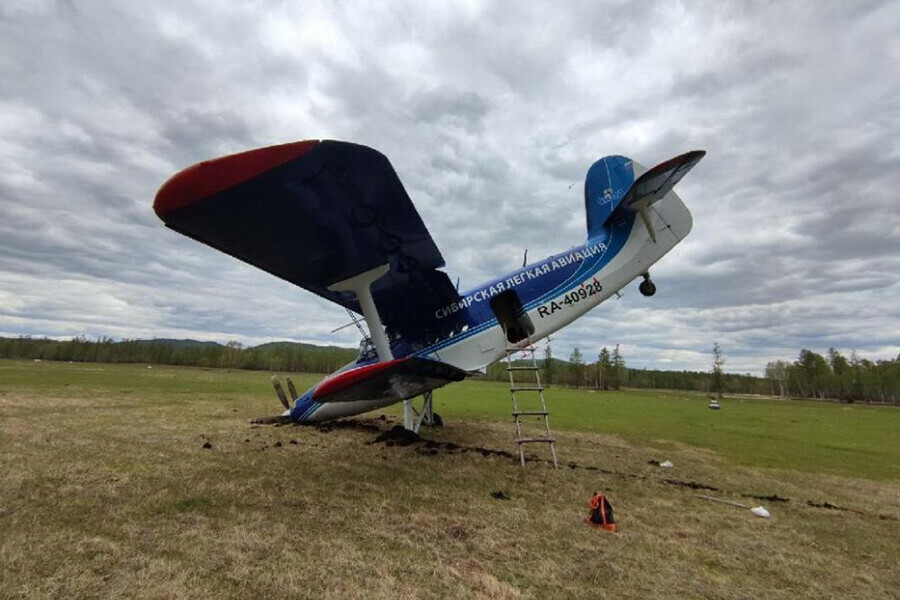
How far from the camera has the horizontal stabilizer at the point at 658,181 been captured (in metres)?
7.58

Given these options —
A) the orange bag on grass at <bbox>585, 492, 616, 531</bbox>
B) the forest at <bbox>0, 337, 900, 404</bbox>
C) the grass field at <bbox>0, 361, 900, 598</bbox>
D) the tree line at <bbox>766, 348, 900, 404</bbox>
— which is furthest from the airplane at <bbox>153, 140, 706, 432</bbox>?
the tree line at <bbox>766, 348, 900, 404</bbox>

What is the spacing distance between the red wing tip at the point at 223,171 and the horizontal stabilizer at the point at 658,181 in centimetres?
626

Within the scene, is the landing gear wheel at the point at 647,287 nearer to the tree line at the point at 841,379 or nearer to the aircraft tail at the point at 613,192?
the aircraft tail at the point at 613,192

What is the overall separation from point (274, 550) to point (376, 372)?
2732 millimetres

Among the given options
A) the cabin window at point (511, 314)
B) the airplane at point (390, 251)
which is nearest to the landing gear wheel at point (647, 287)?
the airplane at point (390, 251)

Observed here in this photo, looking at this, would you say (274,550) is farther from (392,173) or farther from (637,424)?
(637,424)

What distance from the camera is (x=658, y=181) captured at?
8.85 metres

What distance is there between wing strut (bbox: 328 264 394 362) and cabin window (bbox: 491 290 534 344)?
2.92 metres

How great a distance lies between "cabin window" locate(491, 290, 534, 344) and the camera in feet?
32.5

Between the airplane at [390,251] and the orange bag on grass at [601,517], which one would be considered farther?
the orange bag on grass at [601,517]

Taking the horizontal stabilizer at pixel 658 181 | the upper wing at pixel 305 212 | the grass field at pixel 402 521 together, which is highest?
the horizontal stabilizer at pixel 658 181

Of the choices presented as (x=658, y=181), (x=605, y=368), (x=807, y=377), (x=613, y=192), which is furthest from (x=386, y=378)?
(x=807, y=377)

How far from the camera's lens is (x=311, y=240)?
6.29 m

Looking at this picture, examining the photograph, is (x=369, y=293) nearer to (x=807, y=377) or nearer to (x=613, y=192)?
(x=613, y=192)
